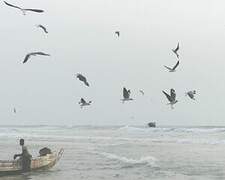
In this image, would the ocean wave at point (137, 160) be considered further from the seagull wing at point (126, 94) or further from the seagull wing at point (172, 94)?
the seagull wing at point (126, 94)

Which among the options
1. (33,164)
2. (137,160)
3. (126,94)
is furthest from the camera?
(137,160)

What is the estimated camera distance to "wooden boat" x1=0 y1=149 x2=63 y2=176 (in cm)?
2038

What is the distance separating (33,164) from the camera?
2159 centimetres

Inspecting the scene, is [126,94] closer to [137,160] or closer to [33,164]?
[33,164]

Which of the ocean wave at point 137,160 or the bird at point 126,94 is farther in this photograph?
the ocean wave at point 137,160

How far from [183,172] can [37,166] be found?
5.84m

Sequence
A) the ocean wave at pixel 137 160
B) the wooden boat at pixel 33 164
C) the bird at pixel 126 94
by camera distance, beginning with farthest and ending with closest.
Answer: the ocean wave at pixel 137 160, the wooden boat at pixel 33 164, the bird at pixel 126 94

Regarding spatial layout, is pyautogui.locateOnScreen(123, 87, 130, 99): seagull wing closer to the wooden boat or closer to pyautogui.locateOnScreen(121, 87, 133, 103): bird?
pyautogui.locateOnScreen(121, 87, 133, 103): bird

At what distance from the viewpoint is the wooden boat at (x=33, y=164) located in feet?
66.8

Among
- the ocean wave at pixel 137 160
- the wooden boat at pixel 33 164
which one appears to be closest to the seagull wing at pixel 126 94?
the wooden boat at pixel 33 164

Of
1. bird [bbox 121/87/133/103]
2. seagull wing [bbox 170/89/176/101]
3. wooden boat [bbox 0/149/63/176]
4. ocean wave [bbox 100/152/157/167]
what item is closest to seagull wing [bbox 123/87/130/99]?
bird [bbox 121/87/133/103]

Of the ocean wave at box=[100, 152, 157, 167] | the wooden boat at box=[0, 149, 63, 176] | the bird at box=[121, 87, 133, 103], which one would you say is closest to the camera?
the bird at box=[121, 87, 133, 103]

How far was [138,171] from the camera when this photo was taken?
21.9 meters

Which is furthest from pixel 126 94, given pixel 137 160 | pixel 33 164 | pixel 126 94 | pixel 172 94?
pixel 137 160
